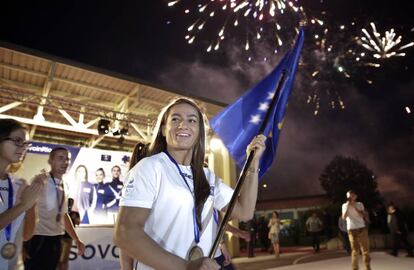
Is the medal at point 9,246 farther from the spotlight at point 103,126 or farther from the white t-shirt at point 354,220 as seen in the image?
the spotlight at point 103,126

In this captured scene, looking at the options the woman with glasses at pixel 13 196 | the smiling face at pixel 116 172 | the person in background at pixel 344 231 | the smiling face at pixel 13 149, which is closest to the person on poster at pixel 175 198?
the woman with glasses at pixel 13 196

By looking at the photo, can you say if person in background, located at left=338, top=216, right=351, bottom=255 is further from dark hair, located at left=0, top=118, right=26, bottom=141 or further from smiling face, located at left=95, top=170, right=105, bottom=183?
dark hair, located at left=0, top=118, right=26, bottom=141

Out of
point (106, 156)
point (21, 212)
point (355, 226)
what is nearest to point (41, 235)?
point (21, 212)

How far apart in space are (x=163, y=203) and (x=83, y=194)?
10761mm

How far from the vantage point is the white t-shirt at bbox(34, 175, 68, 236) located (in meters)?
4.23

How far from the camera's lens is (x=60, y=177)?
4.59 meters

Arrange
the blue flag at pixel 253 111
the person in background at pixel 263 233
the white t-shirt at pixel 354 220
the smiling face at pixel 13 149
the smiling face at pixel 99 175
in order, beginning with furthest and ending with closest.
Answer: the person in background at pixel 263 233 → the smiling face at pixel 99 175 → the white t-shirt at pixel 354 220 → the blue flag at pixel 253 111 → the smiling face at pixel 13 149

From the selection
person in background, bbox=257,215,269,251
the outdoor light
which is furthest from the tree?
the outdoor light

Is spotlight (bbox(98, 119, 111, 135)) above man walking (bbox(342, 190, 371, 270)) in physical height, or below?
above

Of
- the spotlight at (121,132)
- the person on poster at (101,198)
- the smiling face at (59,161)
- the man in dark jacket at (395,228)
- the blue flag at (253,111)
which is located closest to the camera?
the blue flag at (253,111)

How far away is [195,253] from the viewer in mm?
1624

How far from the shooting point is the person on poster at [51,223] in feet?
13.2

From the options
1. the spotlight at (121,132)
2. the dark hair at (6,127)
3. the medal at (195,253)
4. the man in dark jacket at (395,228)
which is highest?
the spotlight at (121,132)

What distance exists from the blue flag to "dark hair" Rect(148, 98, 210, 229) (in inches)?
58.5
